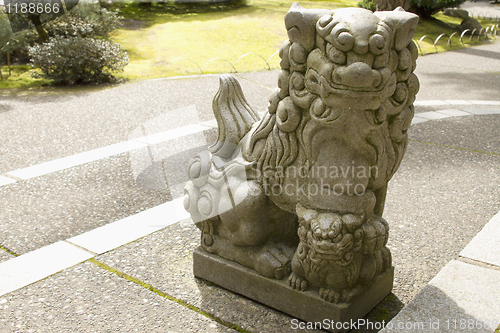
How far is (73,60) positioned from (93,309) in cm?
658

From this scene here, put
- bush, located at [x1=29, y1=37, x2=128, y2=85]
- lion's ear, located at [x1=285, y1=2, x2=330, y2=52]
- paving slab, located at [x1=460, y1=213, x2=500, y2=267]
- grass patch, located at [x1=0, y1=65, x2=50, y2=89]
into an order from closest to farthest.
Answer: lion's ear, located at [x1=285, y1=2, x2=330, y2=52], paving slab, located at [x1=460, y1=213, x2=500, y2=267], bush, located at [x1=29, y1=37, x2=128, y2=85], grass patch, located at [x1=0, y1=65, x2=50, y2=89]

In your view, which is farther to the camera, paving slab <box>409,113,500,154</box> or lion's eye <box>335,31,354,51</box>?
paving slab <box>409,113,500,154</box>

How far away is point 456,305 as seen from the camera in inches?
97.4

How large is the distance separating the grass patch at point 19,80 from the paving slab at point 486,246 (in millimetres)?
7771

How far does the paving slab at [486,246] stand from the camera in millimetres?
3010

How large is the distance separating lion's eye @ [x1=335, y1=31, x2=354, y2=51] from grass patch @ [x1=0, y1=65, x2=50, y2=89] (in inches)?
304

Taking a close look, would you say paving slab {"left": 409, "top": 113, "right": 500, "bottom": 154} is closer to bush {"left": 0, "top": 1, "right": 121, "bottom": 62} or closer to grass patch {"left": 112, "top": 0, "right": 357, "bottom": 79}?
grass patch {"left": 112, "top": 0, "right": 357, "bottom": 79}

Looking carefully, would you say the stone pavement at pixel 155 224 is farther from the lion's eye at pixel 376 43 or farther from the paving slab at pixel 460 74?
the lion's eye at pixel 376 43

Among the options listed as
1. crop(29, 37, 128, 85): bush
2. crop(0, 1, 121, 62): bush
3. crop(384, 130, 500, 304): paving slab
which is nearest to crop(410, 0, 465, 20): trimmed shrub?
crop(0, 1, 121, 62): bush

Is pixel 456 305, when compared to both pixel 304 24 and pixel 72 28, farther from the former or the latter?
pixel 72 28

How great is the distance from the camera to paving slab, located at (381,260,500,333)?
90.5 inches

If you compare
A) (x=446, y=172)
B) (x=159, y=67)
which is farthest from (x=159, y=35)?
(x=446, y=172)

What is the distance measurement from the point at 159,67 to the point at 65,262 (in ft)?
24.8

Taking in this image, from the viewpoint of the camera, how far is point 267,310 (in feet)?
8.41
